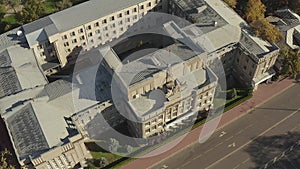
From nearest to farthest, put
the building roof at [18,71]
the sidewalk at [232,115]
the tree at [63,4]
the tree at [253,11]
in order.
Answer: the building roof at [18,71], the sidewalk at [232,115], the tree at [253,11], the tree at [63,4]

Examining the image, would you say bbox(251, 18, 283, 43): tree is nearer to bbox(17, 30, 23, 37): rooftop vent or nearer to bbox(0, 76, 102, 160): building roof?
bbox(0, 76, 102, 160): building roof

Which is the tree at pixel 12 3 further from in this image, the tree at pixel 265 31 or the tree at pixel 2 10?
the tree at pixel 265 31

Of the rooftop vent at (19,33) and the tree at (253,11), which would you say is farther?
the tree at (253,11)

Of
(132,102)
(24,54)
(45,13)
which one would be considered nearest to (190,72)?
(132,102)

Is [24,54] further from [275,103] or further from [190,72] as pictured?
[275,103]

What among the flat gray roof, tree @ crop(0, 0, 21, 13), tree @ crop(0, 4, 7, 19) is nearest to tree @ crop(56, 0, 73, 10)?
tree @ crop(0, 0, 21, 13)

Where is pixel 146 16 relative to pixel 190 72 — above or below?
above

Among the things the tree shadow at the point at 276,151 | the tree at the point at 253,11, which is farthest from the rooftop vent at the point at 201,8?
the tree shadow at the point at 276,151

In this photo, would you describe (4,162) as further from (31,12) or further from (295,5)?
(295,5)
